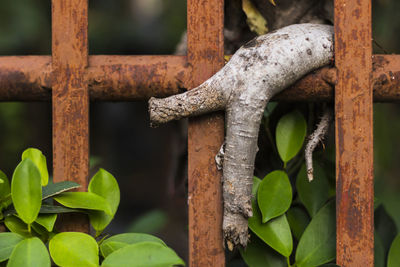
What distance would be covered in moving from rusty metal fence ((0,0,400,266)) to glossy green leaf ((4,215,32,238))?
0.07m

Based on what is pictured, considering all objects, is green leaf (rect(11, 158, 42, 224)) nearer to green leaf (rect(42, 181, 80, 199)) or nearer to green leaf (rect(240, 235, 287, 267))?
green leaf (rect(42, 181, 80, 199))

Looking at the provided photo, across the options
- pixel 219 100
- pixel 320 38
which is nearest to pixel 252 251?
pixel 219 100

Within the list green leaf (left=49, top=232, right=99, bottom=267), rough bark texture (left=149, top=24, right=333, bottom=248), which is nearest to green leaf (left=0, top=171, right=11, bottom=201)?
green leaf (left=49, top=232, right=99, bottom=267)

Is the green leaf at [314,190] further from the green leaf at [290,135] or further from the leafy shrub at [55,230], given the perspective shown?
the leafy shrub at [55,230]

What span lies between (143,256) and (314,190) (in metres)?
0.38

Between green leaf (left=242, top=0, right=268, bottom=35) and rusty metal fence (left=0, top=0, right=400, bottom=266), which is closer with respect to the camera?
rusty metal fence (left=0, top=0, right=400, bottom=266)

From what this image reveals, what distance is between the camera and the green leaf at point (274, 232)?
2.67ft

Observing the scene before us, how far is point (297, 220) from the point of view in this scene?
93 centimetres

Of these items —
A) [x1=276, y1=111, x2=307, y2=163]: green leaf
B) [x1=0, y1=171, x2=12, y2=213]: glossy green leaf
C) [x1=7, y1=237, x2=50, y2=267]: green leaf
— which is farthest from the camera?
[x1=276, y1=111, x2=307, y2=163]: green leaf

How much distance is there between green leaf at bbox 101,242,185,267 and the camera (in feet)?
2.31

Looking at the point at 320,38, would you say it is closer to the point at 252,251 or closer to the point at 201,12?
the point at 201,12

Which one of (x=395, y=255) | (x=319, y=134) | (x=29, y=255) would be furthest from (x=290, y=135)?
(x=29, y=255)

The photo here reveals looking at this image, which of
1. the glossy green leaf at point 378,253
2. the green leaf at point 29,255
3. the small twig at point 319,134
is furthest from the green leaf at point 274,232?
the green leaf at point 29,255

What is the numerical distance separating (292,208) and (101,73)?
0.45 meters
